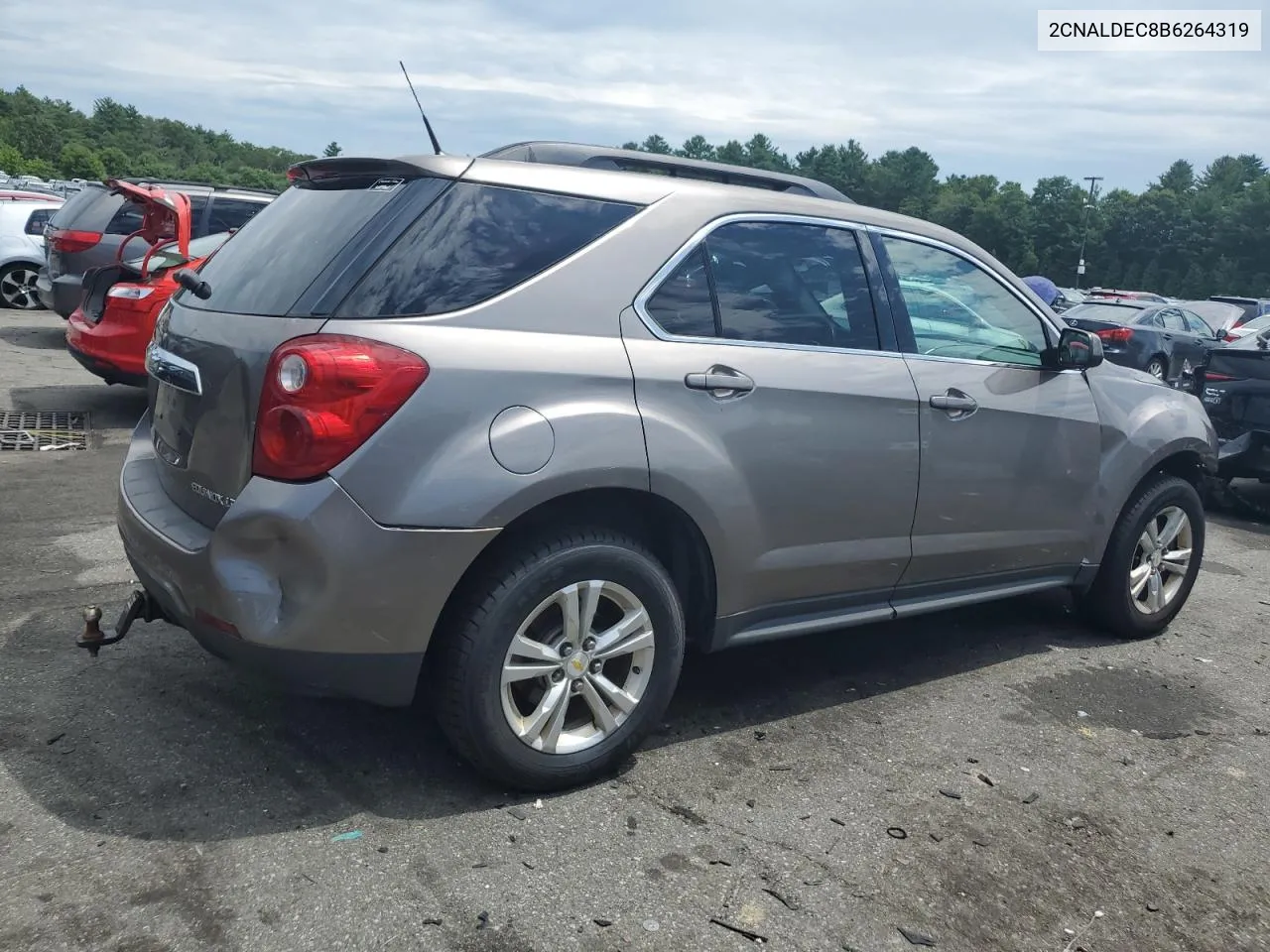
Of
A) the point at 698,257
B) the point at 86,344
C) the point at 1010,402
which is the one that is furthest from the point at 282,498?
the point at 86,344

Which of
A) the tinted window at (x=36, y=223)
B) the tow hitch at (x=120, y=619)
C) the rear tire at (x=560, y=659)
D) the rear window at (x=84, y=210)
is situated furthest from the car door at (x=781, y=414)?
the tinted window at (x=36, y=223)

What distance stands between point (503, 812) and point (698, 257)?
1758 millimetres

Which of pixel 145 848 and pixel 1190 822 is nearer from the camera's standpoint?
pixel 145 848

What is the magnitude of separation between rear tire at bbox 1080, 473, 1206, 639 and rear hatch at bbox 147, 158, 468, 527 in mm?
3393

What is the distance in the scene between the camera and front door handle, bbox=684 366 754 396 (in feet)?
11.1

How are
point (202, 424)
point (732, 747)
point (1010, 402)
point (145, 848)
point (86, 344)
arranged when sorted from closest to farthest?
point (145, 848) < point (202, 424) < point (732, 747) < point (1010, 402) < point (86, 344)

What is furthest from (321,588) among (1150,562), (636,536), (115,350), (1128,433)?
(115,350)

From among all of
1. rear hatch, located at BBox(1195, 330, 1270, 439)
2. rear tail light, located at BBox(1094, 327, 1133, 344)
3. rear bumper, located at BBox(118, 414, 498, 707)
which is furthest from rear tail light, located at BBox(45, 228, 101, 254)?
rear tail light, located at BBox(1094, 327, 1133, 344)

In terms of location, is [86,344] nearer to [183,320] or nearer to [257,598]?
[183,320]

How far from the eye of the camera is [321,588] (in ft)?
9.43

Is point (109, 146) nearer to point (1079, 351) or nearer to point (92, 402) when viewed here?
point (92, 402)

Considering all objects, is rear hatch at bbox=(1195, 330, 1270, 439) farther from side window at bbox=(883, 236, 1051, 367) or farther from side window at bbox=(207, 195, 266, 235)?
side window at bbox=(207, 195, 266, 235)

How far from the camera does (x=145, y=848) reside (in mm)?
2846

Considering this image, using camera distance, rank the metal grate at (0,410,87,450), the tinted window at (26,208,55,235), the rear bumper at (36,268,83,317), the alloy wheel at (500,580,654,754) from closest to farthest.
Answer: the alloy wheel at (500,580,654,754), the metal grate at (0,410,87,450), the rear bumper at (36,268,83,317), the tinted window at (26,208,55,235)
